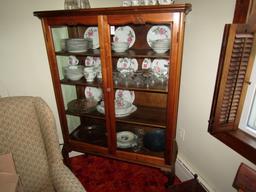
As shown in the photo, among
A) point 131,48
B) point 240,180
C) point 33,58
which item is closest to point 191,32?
point 131,48

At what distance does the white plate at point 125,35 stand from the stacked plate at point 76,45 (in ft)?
0.98

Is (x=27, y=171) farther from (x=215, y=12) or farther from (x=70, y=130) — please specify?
(x=215, y=12)

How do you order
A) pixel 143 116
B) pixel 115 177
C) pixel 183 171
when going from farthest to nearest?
pixel 115 177 < pixel 183 171 < pixel 143 116

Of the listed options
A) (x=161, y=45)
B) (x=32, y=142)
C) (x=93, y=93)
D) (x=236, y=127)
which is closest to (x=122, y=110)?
(x=93, y=93)

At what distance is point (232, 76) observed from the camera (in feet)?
3.68

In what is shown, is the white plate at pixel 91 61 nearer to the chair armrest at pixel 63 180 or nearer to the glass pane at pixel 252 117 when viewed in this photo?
the chair armrest at pixel 63 180

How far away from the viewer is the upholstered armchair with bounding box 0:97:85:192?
45.4 inches

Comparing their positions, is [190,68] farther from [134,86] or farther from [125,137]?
[125,137]

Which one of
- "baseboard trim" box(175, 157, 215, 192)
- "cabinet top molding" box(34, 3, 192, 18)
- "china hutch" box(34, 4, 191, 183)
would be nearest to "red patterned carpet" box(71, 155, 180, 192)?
"baseboard trim" box(175, 157, 215, 192)

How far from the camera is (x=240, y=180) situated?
3.50ft

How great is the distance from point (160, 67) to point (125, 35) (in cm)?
44

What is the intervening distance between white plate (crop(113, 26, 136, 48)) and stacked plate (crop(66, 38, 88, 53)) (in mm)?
300

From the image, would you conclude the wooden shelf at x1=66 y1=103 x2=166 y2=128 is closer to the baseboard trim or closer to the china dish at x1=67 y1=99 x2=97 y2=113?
the china dish at x1=67 y1=99 x2=97 y2=113

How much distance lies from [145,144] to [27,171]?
3.33ft
